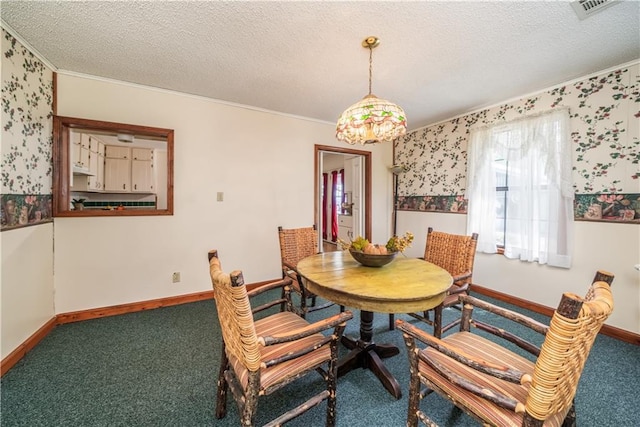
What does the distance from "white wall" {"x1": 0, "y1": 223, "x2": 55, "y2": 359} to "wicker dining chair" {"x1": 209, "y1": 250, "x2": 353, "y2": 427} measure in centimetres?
172

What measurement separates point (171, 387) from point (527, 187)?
146 inches

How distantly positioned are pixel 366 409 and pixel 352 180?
12.8 ft

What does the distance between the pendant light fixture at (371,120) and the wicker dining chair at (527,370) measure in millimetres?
1334

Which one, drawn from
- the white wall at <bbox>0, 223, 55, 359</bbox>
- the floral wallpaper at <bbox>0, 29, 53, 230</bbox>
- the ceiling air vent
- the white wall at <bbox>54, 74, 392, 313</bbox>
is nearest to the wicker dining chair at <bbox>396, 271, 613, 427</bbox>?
the ceiling air vent

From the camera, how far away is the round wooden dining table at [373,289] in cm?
126

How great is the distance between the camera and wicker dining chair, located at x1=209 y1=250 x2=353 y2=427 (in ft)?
3.15

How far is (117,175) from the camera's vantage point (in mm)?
4297

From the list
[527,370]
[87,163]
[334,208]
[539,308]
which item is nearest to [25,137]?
[87,163]

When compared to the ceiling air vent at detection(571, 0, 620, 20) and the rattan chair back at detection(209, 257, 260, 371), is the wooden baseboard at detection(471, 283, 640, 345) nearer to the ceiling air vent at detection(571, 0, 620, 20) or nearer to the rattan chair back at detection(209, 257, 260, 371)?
the ceiling air vent at detection(571, 0, 620, 20)

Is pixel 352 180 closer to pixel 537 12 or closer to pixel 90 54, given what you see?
pixel 537 12

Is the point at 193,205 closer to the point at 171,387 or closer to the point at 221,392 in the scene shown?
the point at 171,387

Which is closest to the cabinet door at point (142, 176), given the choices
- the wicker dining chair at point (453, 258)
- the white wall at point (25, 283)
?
the white wall at point (25, 283)

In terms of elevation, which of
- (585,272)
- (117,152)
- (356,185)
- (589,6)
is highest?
(589,6)

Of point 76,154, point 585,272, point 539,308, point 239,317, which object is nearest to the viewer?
point 239,317
